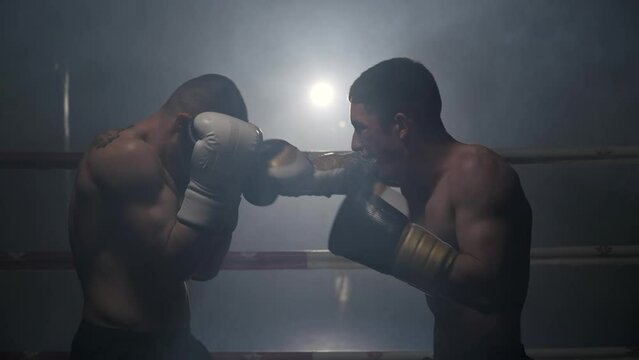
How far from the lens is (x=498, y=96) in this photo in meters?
4.62

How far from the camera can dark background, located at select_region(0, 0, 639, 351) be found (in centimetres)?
402

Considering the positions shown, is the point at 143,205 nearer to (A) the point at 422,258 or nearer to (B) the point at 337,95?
(A) the point at 422,258

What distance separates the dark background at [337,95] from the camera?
402 cm

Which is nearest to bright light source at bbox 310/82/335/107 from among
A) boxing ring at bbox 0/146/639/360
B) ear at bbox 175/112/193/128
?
boxing ring at bbox 0/146/639/360

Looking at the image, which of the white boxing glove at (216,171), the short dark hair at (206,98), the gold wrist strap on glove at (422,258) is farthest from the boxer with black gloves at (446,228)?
the short dark hair at (206,98)

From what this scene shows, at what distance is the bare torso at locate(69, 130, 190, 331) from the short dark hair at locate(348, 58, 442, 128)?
605 mm

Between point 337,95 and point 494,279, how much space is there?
274 cm

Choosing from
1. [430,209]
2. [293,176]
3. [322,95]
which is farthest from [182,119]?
[322,95]

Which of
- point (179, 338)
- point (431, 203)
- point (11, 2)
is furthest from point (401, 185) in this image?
point (11, 2)

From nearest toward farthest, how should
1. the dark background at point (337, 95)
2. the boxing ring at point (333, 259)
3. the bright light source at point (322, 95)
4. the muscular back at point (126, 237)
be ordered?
the muscular back at point (126, 237) → the boxing ring at point (333, 259) → the bright light source at point (322, 95) → the dark background at point (337, 95)

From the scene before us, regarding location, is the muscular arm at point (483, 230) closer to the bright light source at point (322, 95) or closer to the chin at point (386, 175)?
the chin at point (386, 175)

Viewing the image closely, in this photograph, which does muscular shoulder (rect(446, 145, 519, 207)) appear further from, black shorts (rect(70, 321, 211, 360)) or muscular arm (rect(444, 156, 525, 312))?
black shorts (rect(70, 321, 211, 360))

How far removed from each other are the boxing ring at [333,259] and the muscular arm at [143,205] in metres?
0.29

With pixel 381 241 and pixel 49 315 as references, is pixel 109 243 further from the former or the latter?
pixel 49 315
